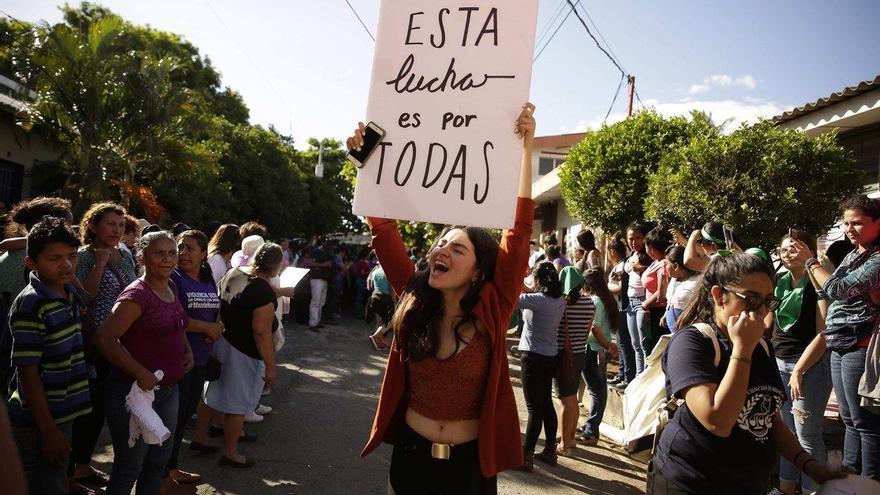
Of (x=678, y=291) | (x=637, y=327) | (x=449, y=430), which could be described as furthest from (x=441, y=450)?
→ (x=637, y=327)

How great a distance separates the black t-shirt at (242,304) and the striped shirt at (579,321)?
2673 millimetres

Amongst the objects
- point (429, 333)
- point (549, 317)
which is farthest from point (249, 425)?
point (429, 333)

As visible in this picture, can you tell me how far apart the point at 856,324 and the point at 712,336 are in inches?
82.9

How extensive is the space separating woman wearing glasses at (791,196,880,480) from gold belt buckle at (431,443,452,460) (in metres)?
2.81

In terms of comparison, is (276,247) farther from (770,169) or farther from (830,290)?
(770,169)

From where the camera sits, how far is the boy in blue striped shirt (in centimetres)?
279

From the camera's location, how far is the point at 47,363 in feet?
9.57

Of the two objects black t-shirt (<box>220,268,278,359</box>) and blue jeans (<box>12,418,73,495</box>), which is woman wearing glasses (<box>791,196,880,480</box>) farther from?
blue jeans (<box>12,418,73,495</box>)

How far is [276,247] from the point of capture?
4922mm

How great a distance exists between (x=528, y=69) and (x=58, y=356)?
257cm

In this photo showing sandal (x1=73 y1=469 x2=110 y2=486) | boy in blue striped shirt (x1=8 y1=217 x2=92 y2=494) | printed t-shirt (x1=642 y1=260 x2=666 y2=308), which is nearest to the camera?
boy in blue striped shirt (x1=8 y1=217 x2=92 y2=494)

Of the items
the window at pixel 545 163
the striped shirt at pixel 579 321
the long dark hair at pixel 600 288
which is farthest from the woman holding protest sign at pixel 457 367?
the window at pixel 545 163

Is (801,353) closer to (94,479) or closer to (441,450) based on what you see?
(441,450)

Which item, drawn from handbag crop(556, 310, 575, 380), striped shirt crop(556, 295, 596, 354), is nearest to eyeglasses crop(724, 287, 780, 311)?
handbag crop(556, 310, 575, 380)
